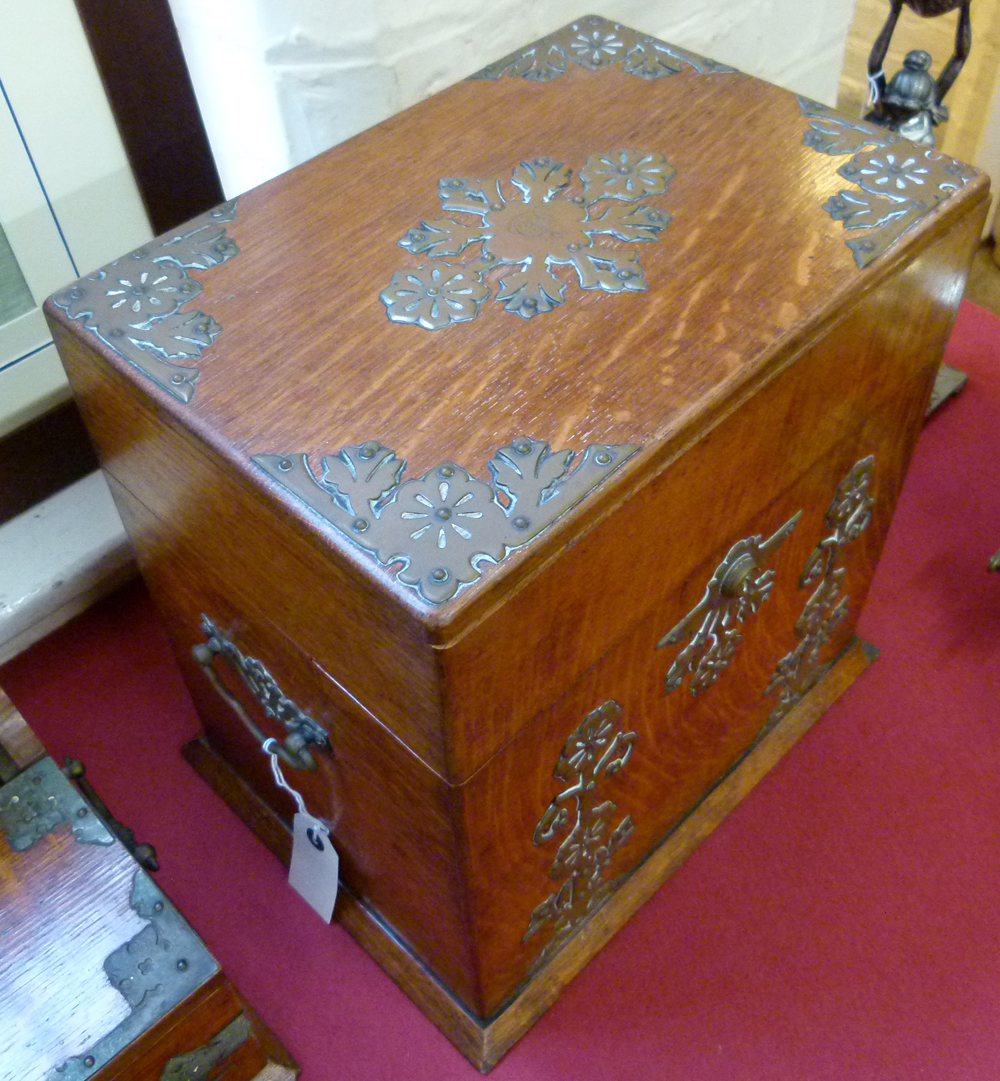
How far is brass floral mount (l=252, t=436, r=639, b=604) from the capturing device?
23.1 inches

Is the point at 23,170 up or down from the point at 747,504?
up

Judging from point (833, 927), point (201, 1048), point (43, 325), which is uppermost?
point (43, 325)

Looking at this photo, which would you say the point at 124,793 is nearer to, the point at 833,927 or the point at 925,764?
the point at 833,927

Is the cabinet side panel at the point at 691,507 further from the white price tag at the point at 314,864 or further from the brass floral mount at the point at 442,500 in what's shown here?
the white price tag at the point at 314,864

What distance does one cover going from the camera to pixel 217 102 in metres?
1.06

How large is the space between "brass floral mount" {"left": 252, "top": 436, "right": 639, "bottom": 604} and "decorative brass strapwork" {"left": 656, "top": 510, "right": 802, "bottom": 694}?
8.5 inches

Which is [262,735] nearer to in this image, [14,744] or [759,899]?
[14,744]

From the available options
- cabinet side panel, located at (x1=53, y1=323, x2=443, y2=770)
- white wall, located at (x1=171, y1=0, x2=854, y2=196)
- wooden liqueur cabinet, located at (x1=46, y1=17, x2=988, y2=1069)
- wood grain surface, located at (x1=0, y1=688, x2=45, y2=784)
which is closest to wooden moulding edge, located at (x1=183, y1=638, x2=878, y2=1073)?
wooden liqueur cabinet, located at (x1=46, y1=17, x2=988, y2=1069)

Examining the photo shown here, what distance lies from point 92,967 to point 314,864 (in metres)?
0.26

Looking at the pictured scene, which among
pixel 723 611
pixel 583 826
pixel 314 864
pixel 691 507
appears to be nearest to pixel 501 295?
pixel 691 507

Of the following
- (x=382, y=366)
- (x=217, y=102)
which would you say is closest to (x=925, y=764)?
(x=382, y=366)

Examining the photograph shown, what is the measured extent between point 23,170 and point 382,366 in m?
0.55

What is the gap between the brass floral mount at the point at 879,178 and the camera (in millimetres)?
783

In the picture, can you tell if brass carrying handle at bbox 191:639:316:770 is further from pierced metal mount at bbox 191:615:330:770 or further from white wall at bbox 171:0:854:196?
white wall at bbox 171:0:854:196
